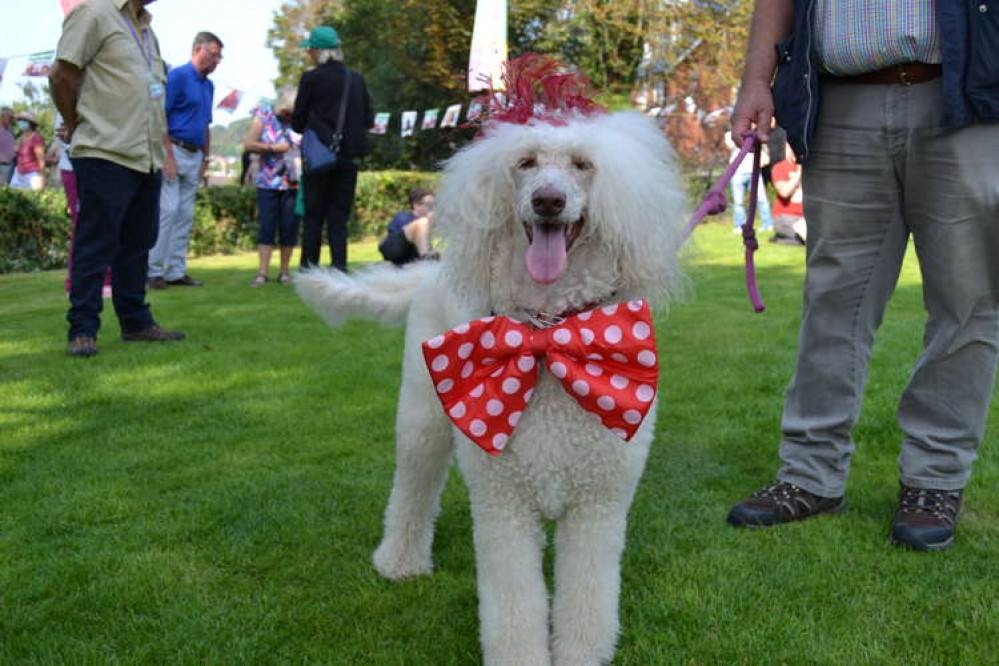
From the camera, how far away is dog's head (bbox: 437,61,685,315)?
2.01 m

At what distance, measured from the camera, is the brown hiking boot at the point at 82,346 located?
549cm

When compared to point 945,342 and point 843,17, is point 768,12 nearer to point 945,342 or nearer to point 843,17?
point 843,17

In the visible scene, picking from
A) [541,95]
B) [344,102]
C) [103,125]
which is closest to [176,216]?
[344,102]

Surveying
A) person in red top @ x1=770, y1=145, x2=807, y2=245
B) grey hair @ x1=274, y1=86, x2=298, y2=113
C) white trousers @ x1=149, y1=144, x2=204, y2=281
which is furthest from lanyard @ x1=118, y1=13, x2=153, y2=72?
person in red top @ x1=770, y1=145, x2=807, y2=245

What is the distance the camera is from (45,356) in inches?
217

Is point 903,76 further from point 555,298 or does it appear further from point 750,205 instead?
point 555,298

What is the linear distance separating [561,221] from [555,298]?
19cm

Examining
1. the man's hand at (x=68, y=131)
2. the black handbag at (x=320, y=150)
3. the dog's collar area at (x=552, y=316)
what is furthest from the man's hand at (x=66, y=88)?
the dog's collar area at (x=552, y=316)

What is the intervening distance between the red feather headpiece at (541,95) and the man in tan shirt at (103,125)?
3.73 metres

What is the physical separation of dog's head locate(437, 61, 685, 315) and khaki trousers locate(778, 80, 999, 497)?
0.89 m

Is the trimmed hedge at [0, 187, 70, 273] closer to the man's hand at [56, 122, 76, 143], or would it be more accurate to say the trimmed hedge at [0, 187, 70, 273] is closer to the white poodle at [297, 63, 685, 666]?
the man's hand at [56, 122, 76, 143]

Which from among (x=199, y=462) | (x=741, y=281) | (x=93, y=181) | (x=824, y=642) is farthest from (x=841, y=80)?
(x=741, y=281)

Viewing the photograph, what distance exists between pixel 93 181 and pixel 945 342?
4.63 meters

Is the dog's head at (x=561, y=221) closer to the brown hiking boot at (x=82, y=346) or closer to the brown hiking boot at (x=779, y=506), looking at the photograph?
A: the brown hiking boot at (x=779, y=506)
